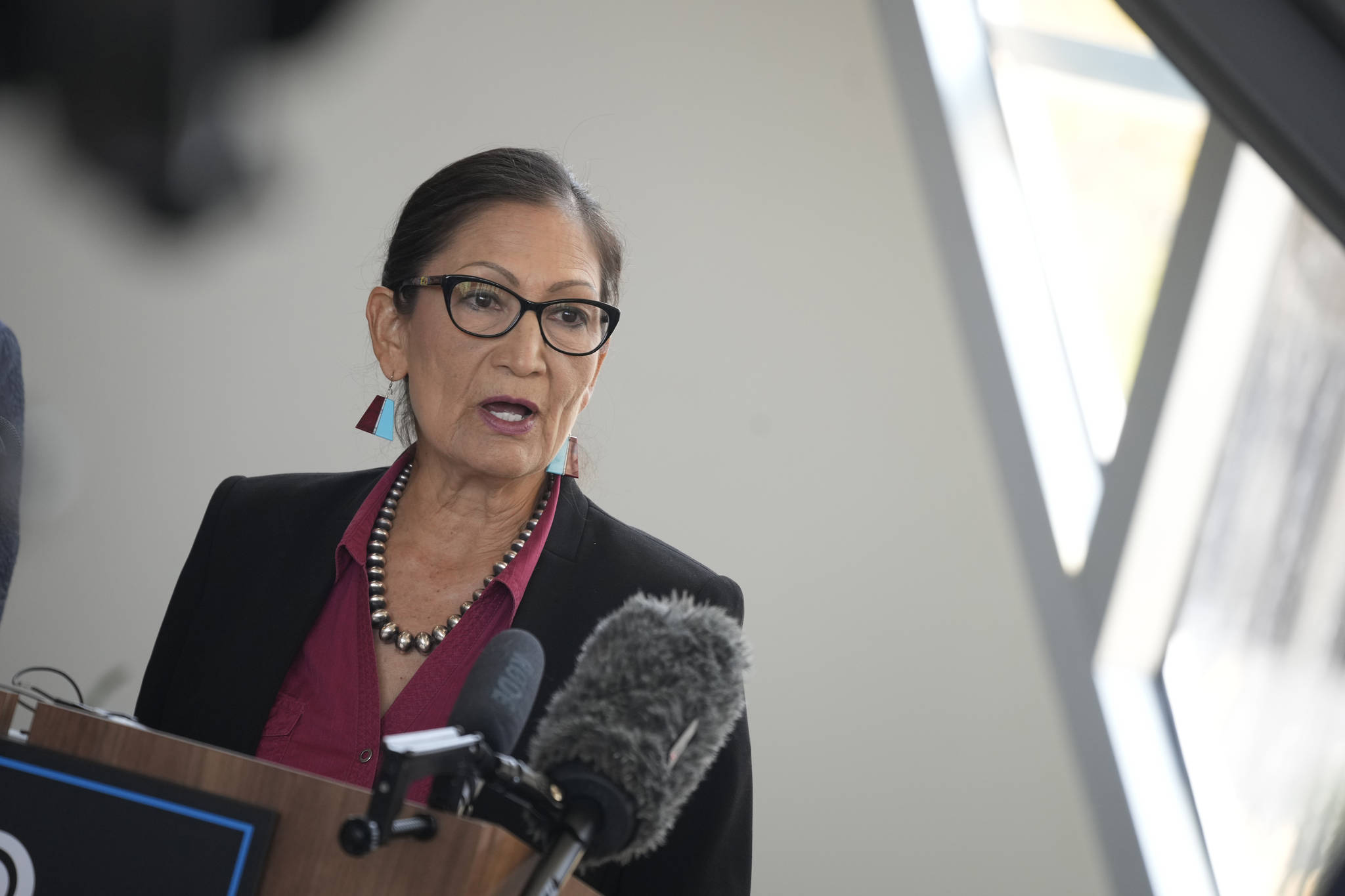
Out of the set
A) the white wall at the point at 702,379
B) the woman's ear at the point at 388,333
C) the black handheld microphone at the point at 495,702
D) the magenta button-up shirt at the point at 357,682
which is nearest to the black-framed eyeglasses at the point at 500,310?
the woman's ear at the point at 388,333

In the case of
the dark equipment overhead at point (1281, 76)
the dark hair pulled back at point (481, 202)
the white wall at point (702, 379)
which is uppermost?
the dark equipment overhead at point (1281, 76)

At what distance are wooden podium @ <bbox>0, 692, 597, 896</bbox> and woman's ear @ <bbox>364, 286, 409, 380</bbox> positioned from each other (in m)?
0.80

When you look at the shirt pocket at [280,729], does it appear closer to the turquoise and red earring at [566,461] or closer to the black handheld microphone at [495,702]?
the turquoise and red earring at [566,461]

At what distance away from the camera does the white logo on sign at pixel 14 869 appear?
2.16 ft

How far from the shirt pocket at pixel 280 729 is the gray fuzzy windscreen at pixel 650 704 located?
64cm

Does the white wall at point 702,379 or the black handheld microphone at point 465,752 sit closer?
the black handheld microphone at point 465,752

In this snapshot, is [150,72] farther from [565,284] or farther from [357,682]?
[357,682]

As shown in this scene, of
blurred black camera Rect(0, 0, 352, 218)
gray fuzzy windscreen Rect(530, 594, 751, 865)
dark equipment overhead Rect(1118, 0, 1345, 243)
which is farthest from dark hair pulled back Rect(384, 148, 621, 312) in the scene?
blurred black camera Rect(0, 0, 352, 218)

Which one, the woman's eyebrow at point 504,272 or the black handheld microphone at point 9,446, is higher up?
the woman's eyebrow at point 504,272

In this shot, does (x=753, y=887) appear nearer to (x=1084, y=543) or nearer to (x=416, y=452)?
(x=1084, y=543)

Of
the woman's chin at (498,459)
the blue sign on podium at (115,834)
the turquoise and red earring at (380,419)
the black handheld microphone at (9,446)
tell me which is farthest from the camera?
the turquoise and red earring at (380,419)

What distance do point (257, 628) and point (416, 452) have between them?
322 mm

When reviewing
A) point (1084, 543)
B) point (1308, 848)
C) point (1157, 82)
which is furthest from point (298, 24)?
point (1308, 848)

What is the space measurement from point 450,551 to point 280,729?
0.94 ft
